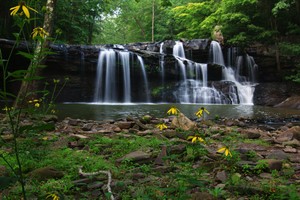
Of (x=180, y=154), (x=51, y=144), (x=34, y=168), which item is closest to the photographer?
(x=34, y=168)

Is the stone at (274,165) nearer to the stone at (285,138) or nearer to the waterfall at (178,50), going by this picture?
the stone at (285,138)

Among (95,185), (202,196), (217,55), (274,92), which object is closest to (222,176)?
(202,196)

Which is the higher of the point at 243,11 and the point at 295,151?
the point at 243,11

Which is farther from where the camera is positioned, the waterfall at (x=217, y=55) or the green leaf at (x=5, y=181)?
the waterfall at (x=217, y=55)

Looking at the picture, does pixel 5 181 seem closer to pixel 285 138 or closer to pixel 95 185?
pixel 95 185

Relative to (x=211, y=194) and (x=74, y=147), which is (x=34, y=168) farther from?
(x=211, y=194)

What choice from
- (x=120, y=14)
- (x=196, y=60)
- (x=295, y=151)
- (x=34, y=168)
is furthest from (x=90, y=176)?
(x=120, y=14)

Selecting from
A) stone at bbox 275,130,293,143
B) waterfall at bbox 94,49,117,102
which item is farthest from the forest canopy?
stone at bbox 275,130,293,143

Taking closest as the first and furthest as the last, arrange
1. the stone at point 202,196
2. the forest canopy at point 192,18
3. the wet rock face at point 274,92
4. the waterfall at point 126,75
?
1. the stone at point 202,196
2. the wet rock face at point 274,92
3. the waterfall at point 126,75
4. the forest canopy at point 192,18

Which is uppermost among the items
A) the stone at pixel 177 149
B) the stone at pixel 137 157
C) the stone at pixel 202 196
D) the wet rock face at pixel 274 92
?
the wet rock face at pixel 274 92

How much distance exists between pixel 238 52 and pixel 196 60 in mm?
2809

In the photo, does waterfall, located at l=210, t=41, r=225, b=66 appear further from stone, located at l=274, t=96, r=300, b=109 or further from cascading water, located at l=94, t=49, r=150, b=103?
stone, located at l=274, t=96, r=300, b=109

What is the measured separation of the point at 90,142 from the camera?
3.95 meters

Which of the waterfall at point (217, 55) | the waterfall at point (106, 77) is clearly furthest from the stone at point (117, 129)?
the waterfall at point (217, 55)
